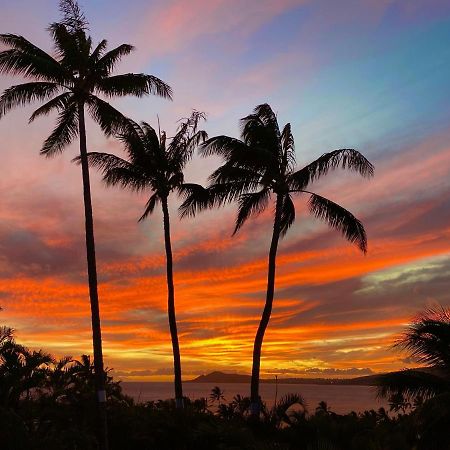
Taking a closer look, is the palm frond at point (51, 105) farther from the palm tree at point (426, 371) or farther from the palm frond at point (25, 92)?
the palm tree at point (426, 371)

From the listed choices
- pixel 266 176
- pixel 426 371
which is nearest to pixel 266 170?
pixel 266 176

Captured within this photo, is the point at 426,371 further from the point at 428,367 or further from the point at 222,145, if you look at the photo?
the point at 222,145

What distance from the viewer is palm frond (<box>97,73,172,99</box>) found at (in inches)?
1019

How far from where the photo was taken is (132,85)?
25984 millimetres

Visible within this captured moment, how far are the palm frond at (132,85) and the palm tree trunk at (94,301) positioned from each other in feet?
4.33

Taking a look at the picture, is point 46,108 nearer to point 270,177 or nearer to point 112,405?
Result: point 270,177

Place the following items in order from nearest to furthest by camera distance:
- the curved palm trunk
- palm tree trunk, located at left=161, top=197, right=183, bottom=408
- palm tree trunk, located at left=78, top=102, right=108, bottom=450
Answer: palm tree trunk, located at left=78, top=102, right=108, bottom=450
the curved palm trunk
palm tree trunk, located at left=161, top=197, right=183, bottom=408

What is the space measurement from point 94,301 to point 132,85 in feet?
29.5

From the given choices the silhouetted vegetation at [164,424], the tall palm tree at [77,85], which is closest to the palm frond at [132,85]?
the tall palm tree at [77,85]

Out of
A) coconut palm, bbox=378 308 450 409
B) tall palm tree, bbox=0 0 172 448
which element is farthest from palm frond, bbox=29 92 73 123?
coconut palm, bbox=378 308 450 409

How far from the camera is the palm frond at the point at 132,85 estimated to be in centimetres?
2588

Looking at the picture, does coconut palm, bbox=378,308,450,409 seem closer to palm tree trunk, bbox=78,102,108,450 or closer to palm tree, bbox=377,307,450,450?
palm tree, bbox=377,307,450,450

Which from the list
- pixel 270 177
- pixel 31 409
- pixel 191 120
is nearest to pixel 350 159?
pixel 270 177

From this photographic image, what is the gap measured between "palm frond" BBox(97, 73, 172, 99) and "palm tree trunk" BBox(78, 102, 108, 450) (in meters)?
1.32
